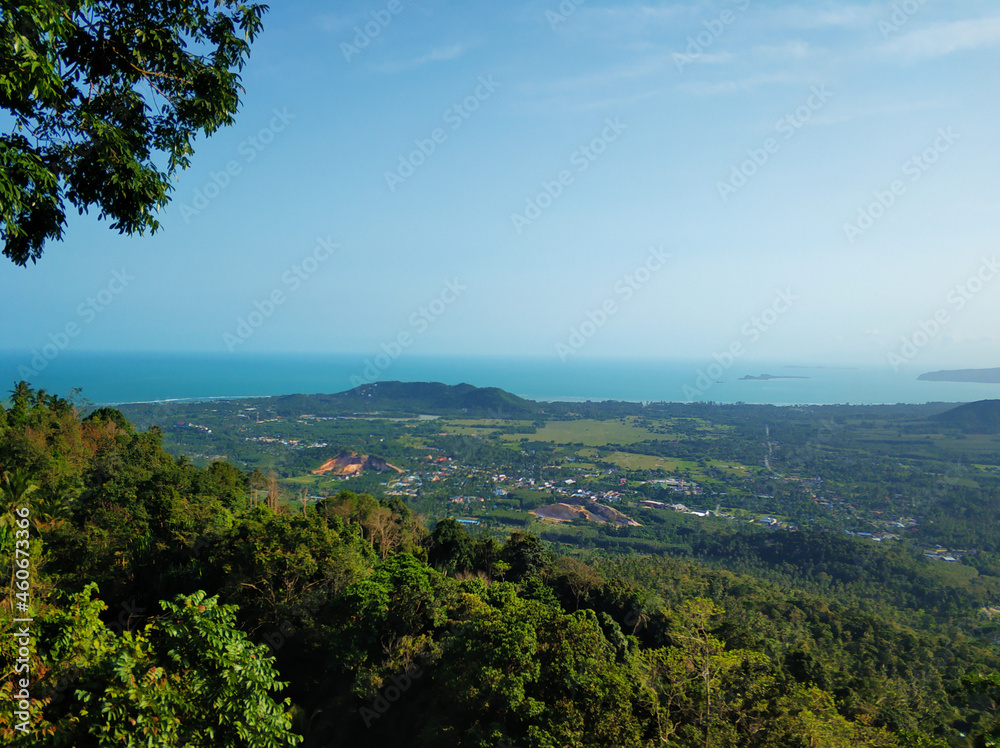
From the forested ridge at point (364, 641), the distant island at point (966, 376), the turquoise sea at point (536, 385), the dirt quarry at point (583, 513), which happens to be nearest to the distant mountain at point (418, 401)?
the turquoise sea at point (536, 385)

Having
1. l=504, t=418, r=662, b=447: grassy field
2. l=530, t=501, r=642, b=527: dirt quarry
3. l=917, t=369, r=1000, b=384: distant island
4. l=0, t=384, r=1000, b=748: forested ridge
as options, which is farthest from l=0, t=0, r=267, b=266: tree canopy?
l=917, t=369, r=1000, b=384: distant island

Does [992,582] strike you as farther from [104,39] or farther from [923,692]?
[104,39]

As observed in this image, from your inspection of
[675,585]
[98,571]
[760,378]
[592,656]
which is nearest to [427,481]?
[675,585]

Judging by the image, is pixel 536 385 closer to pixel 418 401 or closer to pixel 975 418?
pixel 418 401

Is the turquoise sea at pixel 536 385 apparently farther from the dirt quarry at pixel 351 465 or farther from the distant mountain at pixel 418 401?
the dirt quarry at pixel 351 465

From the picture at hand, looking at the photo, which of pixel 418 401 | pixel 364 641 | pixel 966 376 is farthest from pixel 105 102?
pixel 966 376

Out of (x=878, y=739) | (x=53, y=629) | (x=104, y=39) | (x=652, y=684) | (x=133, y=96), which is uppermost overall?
(x=104, y=39)

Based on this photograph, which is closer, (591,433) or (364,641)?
(364,641)
